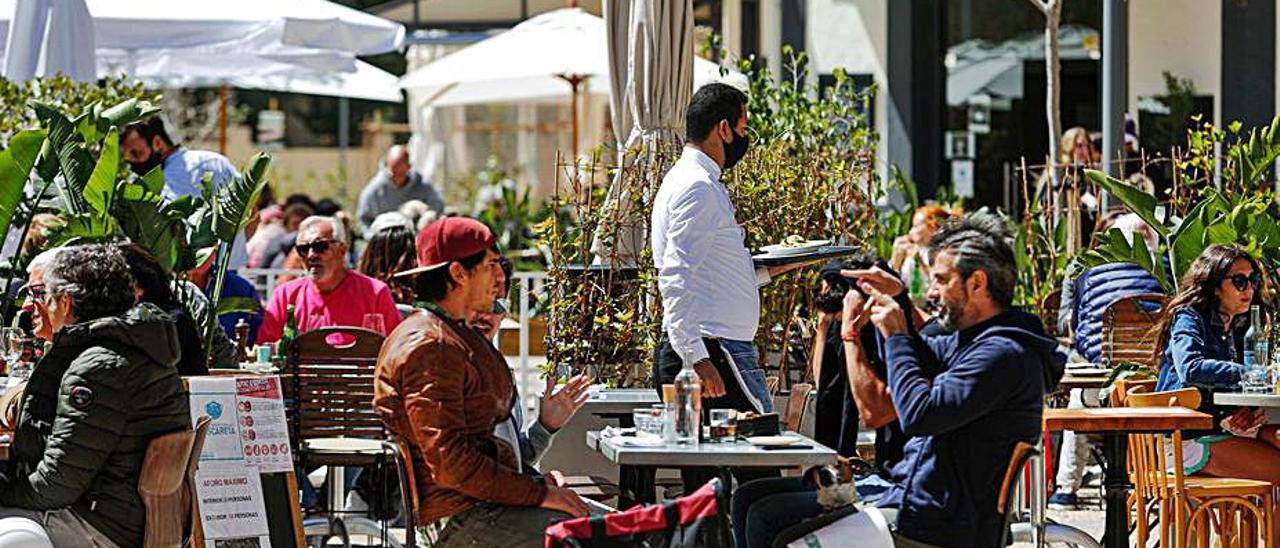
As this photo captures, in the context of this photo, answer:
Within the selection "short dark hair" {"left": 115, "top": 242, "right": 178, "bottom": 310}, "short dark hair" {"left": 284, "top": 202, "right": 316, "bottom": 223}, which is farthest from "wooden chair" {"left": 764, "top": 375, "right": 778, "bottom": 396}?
"short dark hair" {"left": 284, "top": 202, "right": 316, "bottom": 223}

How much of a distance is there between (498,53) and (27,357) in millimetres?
8586

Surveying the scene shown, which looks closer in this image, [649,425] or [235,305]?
[649,425]

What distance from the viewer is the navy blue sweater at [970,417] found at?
5648 mm

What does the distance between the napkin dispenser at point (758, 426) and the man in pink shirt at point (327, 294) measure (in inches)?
141

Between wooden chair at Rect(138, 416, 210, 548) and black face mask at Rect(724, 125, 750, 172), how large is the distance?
2243 mm

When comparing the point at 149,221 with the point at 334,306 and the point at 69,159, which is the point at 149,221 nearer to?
the point at 69,159

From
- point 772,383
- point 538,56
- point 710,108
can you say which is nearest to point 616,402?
point 772,383

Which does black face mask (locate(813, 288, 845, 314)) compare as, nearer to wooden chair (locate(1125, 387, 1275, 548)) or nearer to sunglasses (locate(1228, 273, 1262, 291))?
wooden chair (locate(1125, 387, 1275, 548))

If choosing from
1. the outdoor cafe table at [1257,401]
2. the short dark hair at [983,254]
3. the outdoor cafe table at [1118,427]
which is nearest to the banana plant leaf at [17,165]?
the short dark hair at [983,254]

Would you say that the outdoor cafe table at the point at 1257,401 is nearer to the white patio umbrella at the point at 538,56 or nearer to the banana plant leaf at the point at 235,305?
the banana plant leaf at the point at 235,305

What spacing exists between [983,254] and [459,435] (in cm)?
156

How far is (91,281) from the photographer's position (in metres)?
6.21

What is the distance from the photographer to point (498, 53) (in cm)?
1595

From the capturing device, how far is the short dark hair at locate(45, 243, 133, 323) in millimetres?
6188
